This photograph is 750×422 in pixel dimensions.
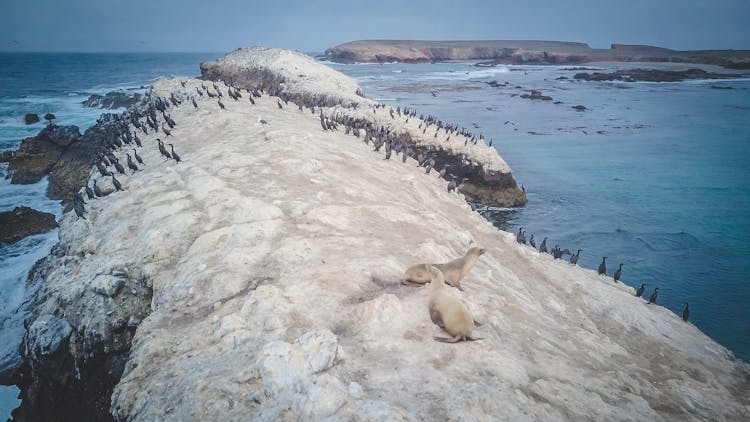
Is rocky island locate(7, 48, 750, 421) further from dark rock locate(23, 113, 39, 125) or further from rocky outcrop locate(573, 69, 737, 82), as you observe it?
rocky outcrop locate(573, 69, 737, 82)

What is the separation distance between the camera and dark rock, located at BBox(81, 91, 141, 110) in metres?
53.2

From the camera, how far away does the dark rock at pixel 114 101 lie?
53219mm

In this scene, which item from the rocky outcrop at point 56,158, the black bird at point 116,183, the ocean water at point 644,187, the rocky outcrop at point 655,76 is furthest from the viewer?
the rocky outcrop at point 655,76

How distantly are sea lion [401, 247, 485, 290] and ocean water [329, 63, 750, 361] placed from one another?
1152cm

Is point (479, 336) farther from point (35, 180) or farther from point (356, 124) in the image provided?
point (35, 180)

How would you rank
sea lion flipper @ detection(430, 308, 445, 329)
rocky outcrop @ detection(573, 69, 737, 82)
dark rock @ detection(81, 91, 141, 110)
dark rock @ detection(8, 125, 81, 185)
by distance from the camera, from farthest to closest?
rocky outcrop @ detection(573, 69, 737, 82) → dark rock @ detection(81, 91, 141, 110) → dark rock @ detection(8, 125, 81, 185) → sea lion flipper @ detection(430, 308, 445, 329)

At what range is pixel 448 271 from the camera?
7453 millimetres

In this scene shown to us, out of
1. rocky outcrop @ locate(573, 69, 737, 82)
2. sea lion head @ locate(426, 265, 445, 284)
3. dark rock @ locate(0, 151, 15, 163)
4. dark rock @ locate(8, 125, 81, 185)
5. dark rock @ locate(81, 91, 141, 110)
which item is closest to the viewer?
sea lion head @ locate(426, 265, 445, 284)

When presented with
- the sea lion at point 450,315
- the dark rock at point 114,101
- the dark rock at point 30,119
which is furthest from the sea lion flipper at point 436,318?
the dark rock at point 114,101

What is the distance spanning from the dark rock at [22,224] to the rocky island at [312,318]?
9.48 meters

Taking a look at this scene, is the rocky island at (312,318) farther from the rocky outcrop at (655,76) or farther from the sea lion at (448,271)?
the rocky outcrop at (655,76)

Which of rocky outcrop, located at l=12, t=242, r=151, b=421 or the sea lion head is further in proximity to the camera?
rocky outcrop, located at l=12, t=242, r=151, b=421

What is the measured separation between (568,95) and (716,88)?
2775 centimetres

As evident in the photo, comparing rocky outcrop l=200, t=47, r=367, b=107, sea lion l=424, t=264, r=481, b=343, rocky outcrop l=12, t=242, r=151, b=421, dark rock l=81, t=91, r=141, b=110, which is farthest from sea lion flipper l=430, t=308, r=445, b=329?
dark rock l=81, t=91, r=141, b=110
